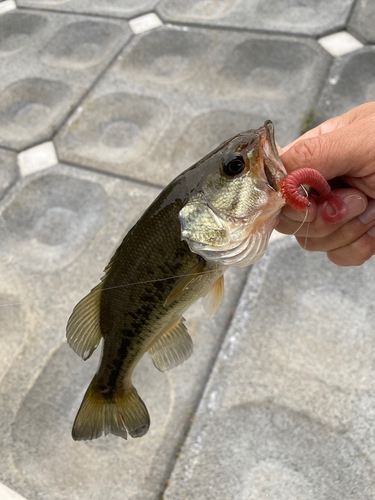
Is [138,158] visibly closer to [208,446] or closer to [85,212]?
[85,212]

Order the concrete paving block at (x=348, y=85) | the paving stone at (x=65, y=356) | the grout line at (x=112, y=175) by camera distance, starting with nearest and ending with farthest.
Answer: the paving stone at (x=65, y=356), the grout line at (x=112, y=175), the concrete paving block at (x=348, y=85)

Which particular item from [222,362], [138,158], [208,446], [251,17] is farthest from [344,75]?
[208,446]

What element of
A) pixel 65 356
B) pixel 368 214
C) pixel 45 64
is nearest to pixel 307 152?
pixel 368 214

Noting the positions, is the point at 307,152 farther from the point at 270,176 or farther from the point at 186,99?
the point at 186,99

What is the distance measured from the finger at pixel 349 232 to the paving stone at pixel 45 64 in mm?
2602

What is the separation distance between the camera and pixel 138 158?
3225 millimetres

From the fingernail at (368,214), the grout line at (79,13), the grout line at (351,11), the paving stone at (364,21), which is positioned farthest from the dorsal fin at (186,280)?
the grout line at (79,13)

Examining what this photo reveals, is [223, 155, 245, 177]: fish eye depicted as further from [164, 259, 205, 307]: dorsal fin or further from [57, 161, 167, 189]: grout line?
[57, 161, 167, 189]: grout line

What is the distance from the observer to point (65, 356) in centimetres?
236

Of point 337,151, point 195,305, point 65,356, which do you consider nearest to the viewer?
point 337,151

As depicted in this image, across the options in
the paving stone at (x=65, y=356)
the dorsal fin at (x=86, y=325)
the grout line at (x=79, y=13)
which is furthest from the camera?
the grout line at (x=79, y=13)

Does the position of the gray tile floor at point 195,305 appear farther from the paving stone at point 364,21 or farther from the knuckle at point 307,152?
the knuckle at point 307,152

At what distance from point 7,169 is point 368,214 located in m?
2.78

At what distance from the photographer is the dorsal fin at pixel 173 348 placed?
1.54 m
